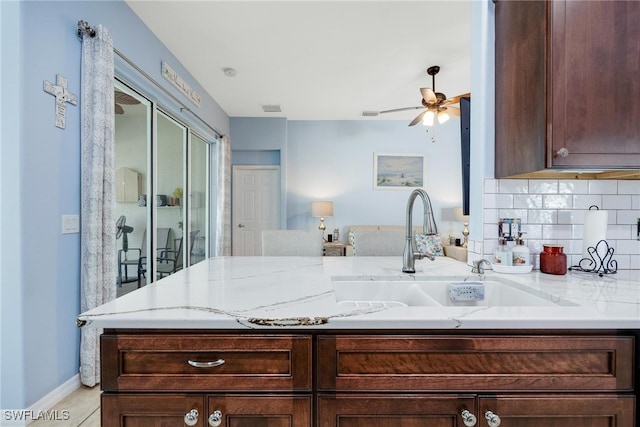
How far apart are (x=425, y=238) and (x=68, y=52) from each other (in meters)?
2.37

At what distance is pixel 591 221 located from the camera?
1354mm

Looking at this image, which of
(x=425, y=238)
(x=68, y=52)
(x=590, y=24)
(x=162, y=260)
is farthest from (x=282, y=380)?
(x=162, y=260)

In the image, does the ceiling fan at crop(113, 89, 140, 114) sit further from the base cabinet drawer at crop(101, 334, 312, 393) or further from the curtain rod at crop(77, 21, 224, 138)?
the base cabinet drawer at crop(101, 334, 312, 393)

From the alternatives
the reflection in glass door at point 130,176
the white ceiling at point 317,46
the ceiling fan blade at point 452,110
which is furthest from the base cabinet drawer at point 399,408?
the ceiling fan blade at point 452,110

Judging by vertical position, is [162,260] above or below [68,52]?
below

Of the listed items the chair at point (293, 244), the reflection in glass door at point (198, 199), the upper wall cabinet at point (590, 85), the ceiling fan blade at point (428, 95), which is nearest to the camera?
the upper wall cabinet at point (590, 85)

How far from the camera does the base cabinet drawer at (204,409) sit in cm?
80

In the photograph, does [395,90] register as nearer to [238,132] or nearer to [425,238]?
[238,132]

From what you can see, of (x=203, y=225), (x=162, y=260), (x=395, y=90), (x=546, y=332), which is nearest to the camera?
(x=546, y=332)

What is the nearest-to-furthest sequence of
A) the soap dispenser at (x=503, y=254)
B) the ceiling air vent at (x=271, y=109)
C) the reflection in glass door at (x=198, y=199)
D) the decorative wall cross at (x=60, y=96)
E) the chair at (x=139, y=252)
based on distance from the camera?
the soap dispenser at (x=503, y=254) → the decorative wall cross at (x=60, y=96) → the chair at (x=139, y=252) → the reflection in glass door at (x=198, y=199) → the ceiling air vent at (x=271, y=109)

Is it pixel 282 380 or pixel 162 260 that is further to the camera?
pixel 162 260

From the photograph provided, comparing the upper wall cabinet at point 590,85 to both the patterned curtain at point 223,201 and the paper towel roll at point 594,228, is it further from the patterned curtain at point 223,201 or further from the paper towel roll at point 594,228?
the patterned curtain at point 223,201

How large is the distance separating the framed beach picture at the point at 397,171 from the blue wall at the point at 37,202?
4.41 metres

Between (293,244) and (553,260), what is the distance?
1.49 m
